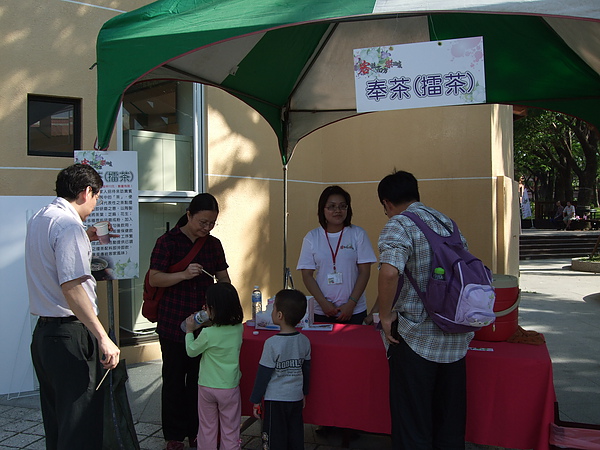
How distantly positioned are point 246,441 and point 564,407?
2620 mm

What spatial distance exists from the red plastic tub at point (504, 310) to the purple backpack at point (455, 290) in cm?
66

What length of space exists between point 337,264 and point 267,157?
312cm

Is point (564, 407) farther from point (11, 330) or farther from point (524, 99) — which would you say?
point (11, 330)

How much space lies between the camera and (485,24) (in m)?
4.20

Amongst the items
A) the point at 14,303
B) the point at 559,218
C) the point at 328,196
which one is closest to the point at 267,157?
the point at 328,196

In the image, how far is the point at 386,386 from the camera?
3330 millimetres

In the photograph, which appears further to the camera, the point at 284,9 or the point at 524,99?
the point at 524,99

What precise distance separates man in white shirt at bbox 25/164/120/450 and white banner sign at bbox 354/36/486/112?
1594 mm

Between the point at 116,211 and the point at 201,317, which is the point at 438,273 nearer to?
the point at 201,317

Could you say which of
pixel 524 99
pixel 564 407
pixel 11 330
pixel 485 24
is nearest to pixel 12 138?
pixel 11 330

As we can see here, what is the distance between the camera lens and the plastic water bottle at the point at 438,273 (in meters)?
2.71

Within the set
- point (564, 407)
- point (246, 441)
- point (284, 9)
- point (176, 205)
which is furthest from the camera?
point (176, 205)

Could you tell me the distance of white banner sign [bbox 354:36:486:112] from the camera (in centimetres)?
293

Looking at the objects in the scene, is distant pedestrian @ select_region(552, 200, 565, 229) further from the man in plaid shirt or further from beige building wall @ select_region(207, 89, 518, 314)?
the man in plaid shirt
